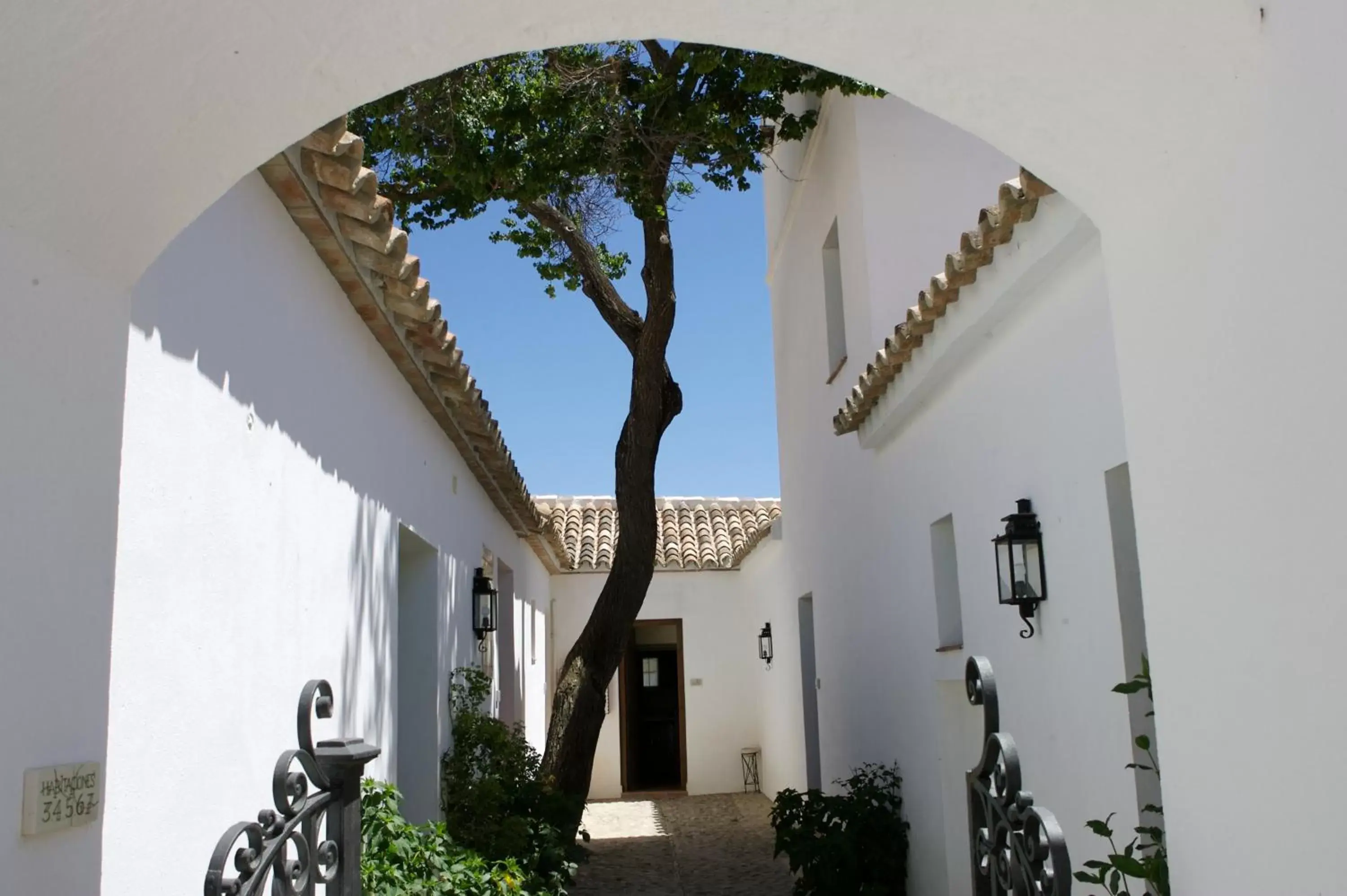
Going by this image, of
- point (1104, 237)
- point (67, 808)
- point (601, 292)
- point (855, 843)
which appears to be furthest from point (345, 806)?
point (601, 292)

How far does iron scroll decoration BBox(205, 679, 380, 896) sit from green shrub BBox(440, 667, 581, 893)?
342 centimetres

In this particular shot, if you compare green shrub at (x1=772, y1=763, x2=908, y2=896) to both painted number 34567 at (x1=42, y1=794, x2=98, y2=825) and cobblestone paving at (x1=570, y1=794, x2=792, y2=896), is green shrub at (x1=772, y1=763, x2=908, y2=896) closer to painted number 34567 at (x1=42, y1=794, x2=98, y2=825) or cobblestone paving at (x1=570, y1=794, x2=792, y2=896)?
cobblestone paving at (x1=570, y1=794, x2=792, y2=896)

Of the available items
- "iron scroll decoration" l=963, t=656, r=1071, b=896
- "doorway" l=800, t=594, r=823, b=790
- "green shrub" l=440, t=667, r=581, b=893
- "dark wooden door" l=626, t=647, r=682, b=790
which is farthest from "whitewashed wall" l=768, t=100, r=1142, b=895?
"dark wooden door" l=626, t=647, r=682, b=790

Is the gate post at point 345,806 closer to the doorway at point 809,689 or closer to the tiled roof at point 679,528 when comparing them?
the doorway at point 809,689

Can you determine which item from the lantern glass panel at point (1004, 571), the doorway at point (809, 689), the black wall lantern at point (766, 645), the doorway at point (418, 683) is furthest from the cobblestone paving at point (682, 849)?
the lantern glass panel at point (1004, 571)

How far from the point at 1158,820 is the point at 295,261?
3.69 meters

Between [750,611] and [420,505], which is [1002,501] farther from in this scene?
[750,611]

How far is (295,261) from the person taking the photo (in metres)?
4.30

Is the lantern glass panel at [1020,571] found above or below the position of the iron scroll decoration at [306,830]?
above

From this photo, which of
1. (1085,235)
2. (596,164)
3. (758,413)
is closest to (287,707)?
(1085,235)

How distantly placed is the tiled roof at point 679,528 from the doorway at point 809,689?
3096mm

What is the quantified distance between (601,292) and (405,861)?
6.11 meters

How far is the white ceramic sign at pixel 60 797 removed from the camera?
84.3 inches

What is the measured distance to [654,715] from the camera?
20094 millimetres
